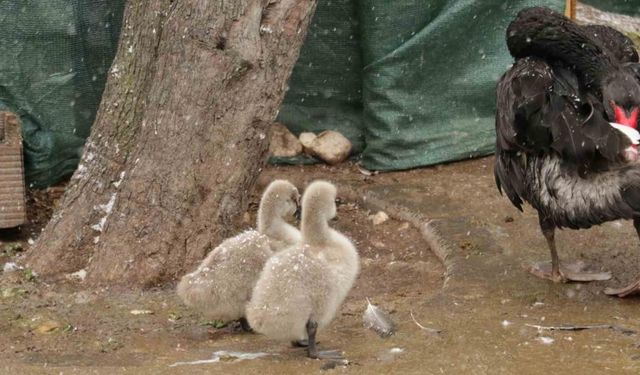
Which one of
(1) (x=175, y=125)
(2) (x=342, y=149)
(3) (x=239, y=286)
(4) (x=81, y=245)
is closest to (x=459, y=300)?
(3) (x=239, y=286)

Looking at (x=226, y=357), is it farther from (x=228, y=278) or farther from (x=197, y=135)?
(x=197, y=135)

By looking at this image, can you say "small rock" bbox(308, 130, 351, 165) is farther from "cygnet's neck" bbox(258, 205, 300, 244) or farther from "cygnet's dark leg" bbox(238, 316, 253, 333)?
"cygnet's dark leg" bbox(238, 316, 253, 333)

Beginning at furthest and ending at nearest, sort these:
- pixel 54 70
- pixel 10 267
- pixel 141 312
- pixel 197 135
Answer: pixel 54 70, pixel 10 267, pixel 197 135, pixel 141 312

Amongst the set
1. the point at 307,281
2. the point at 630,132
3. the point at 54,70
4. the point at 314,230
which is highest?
the point at 630,132

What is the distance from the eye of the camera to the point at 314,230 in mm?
5473

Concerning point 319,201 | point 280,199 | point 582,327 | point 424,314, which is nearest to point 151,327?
point 280,199

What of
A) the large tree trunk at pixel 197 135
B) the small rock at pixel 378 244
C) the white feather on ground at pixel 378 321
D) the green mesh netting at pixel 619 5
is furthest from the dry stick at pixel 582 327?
the green mesh netting at pixel 619 5

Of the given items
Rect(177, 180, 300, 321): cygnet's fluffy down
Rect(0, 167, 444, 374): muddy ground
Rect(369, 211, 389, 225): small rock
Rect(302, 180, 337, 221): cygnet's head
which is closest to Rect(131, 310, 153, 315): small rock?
Rect(0, 167, 444, 374): muddy ground

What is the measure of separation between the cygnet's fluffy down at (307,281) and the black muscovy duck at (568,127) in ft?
4.12

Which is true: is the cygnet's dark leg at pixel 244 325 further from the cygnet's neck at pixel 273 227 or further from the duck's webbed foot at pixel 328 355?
the duck's webbed foot at pixel 328 355

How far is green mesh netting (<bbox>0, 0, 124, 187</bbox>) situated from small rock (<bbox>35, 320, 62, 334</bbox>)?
2.80m

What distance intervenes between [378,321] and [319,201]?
0.73 metres

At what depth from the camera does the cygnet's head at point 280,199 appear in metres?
5.95

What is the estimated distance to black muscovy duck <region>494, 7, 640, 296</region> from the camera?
19.0 feet
